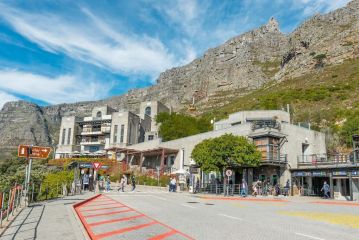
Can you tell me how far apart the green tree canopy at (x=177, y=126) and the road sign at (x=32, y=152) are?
5292cm

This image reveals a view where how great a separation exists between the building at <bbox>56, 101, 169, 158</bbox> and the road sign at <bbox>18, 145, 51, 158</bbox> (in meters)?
59.0

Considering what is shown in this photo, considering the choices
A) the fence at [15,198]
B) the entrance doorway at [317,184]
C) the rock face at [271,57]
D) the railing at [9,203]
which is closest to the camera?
the railing at [9,203]

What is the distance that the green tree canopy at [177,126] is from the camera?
74.0m

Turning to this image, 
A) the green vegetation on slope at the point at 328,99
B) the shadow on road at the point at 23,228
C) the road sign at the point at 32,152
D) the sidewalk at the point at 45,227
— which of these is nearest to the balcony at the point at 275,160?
the green vegetation on slope at the point at 328,99

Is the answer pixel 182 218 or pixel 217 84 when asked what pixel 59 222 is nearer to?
pixel 182 218

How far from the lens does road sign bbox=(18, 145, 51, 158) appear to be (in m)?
19.3

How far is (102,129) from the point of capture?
282 ft

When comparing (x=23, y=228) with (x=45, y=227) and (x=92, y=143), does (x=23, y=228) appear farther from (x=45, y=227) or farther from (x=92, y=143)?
(x=92, y=143)

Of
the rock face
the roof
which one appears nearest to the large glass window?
the roof

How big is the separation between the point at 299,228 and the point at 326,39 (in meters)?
116

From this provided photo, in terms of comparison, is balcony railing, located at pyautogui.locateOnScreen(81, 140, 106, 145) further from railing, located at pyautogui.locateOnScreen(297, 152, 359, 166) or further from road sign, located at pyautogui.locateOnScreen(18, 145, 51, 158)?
road sign, located at pyautogui.locateOnScreen(18, 145, 51, 158)

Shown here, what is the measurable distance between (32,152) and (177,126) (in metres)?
56.3

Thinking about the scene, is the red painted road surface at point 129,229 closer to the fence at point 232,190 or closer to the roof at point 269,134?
the fence at point 232,190

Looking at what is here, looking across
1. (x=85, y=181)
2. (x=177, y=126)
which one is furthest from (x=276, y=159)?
(x=177, y=126)
